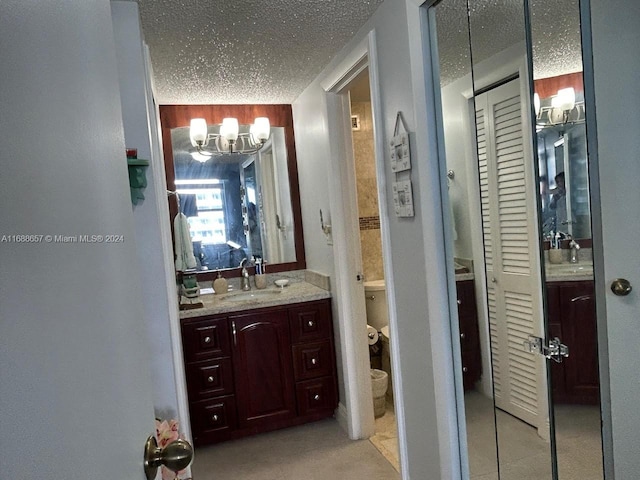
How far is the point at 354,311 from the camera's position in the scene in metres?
2.74

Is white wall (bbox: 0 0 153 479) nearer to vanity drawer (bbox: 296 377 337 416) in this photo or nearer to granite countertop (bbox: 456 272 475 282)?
granite countertop (bbox: 456 272 475 282)

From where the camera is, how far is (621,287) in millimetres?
1133

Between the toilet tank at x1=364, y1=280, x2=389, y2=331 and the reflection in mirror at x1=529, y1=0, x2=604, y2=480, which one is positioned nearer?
the reflection in mirror at x1=529, y1=0, x2=604, y2=480

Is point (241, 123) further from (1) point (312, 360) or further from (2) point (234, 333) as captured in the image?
(1) point (312, 360)

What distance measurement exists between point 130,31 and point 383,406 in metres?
2.69

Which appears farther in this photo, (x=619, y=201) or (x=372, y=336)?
(x=372, y=336)

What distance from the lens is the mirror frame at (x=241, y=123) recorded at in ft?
10.6

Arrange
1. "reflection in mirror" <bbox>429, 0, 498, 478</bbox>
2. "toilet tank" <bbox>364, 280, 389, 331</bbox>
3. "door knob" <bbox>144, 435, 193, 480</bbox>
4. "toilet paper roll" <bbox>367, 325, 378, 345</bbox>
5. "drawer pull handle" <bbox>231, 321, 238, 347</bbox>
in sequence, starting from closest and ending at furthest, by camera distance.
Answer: "door knob" <bbox>144, 435, 193, 480</bbox> < "reflection in mirror" <bbox>429, 0, 498, 478</bbox> < "drawer pull handle" <bbox>231, 321, 238, 347</bbox> < "toilet paper roll" <bbox>367, 325, 378, 345</bbox> < "toilet tank" <bbox>364, 280, 389, 331</bbox>

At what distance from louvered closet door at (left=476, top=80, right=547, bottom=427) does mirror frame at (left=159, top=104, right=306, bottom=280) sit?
2120 mm

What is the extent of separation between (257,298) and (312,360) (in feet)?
1.84

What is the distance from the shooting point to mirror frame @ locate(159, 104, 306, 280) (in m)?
3.22

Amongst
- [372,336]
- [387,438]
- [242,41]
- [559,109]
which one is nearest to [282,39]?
[242,41]

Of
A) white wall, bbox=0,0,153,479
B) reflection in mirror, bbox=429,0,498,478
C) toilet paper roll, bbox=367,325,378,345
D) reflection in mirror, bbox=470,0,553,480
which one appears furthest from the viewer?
toilet paper roll, bbox=367,325,378,345

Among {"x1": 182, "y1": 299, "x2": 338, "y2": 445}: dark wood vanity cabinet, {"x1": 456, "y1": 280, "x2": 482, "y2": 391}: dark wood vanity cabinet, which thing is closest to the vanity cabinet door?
{"x1": 182, "y1": 299, "x2": 338, "y2": 445}: dark wood vanity cabinet
